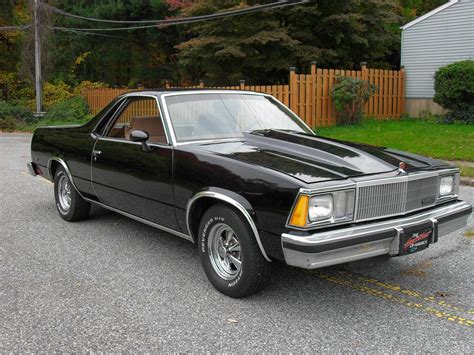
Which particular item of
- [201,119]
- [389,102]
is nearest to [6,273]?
[201,119]

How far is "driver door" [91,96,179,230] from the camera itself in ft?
15.0

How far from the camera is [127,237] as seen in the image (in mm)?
5715

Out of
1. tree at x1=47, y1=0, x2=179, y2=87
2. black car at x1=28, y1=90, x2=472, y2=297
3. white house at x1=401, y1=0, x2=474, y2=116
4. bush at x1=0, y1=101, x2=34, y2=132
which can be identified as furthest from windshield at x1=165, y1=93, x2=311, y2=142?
tree at x1=47, y1=0, x2=179, y2=87

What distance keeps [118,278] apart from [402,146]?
895 cm

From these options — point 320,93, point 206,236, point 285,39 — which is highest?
point 285,39

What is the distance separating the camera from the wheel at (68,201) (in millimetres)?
6254

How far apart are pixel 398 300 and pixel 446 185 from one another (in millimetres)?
1095

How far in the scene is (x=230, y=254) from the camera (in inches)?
158

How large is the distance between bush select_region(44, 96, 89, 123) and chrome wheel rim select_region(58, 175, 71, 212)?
19254 millimetres

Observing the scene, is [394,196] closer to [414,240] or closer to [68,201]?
[414,240]

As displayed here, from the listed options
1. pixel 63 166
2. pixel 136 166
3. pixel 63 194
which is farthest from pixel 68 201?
pixel 136 166

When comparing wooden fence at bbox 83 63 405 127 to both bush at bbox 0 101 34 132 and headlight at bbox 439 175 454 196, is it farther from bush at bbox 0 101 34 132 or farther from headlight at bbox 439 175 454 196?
bush at bbox 0 101 34 132

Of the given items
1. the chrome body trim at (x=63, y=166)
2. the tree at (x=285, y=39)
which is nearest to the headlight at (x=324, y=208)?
the chrome body trim at (x=63, y=166)

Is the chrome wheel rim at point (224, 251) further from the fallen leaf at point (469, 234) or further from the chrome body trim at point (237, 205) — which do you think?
the fallen leaf at point (469, 234)
